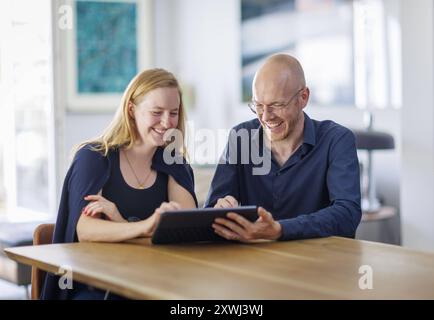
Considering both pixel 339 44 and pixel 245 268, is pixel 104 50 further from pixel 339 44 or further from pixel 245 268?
pixel 245 268

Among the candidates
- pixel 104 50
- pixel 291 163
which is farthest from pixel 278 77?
pixel 104 50

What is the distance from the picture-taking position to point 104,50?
634 centimetres

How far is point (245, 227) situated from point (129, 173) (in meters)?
0.53

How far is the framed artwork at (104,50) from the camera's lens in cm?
622

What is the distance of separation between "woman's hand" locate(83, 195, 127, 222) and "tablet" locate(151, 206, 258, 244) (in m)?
0.22

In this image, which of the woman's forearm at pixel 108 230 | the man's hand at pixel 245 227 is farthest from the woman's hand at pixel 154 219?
the man's hand at pixel 245 227

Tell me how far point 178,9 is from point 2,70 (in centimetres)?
176

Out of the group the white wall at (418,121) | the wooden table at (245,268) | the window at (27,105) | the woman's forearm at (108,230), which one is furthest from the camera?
the window at (27,105)

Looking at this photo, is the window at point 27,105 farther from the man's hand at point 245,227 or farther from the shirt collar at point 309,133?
the man's hand at point 245,227

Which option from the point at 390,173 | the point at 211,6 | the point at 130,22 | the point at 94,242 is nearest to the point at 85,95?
the point at 130,22

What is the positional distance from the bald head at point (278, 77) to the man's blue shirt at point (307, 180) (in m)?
0.15

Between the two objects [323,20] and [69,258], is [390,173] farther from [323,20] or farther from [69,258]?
[69,258]

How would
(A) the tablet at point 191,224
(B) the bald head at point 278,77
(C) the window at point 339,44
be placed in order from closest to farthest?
1. (A) the tablet at point 191,224
2. (B) the bald head at point 278,77
3. (C) the window at point 339,44

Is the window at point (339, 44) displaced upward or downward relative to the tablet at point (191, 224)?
upward
